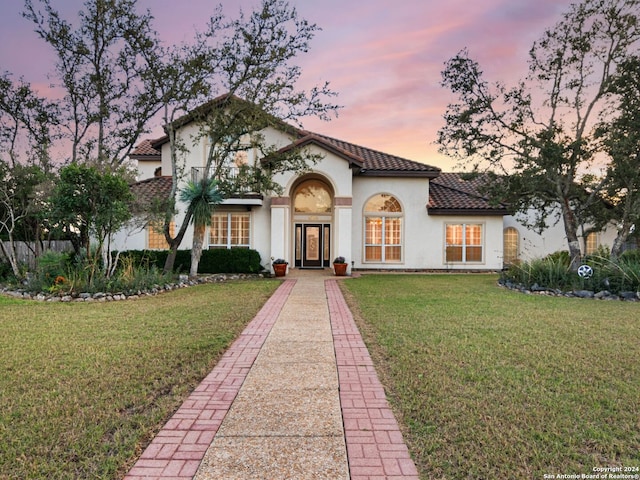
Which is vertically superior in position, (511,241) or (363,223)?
(363,223)

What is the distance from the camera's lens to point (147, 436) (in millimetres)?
3463

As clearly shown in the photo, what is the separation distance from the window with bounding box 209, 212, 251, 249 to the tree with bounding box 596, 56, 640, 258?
15.1m

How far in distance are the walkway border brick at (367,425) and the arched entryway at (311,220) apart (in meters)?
14.8

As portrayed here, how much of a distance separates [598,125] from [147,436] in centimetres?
1622

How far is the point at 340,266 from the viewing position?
1800cm

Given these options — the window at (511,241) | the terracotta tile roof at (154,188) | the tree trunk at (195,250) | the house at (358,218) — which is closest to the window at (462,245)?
the house at (358,218)

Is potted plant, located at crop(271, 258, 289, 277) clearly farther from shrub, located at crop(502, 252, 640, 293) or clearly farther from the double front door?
shrub, located at crop(502, 252, 640, 293)

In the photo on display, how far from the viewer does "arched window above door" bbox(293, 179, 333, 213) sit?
2094 cm

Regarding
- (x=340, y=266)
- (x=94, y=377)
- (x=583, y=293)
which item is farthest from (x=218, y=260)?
(x=583, y=293)

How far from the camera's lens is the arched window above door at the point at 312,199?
20.9m

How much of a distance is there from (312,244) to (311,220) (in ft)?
4.29

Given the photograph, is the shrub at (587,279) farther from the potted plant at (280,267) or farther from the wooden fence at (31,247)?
the wooden fence at (31,247)

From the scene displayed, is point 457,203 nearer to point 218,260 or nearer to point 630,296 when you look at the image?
point 630,296

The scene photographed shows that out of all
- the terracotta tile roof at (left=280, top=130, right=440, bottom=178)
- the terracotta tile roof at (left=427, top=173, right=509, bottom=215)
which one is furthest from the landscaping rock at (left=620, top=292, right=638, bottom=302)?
the terracotta tile roof at (left=280, top=130, right=440, bottom=178)
